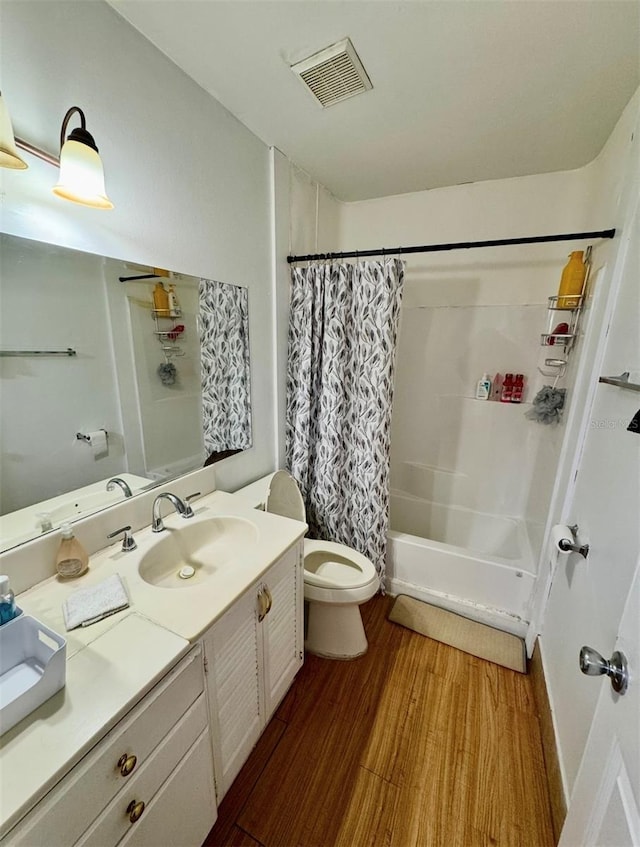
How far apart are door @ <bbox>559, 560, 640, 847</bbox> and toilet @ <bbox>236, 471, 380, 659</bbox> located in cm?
89

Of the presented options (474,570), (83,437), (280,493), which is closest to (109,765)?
(83,437)

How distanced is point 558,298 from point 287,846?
2.49m

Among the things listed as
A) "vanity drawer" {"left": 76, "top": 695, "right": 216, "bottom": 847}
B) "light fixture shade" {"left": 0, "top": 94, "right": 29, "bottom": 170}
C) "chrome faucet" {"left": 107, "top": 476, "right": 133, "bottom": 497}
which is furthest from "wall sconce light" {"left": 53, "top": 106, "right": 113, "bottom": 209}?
"vanity drawer" {"left": 76, "top": 695, "right": 216, "bottom": 847}

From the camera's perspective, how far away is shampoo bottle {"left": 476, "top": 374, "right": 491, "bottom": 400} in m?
2.22

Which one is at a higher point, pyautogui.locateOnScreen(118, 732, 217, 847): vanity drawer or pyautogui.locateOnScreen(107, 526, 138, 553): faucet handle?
pyautogui.locateOnScreen(107, 526, 138, 553): faucet handle

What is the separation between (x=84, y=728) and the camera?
0.58m

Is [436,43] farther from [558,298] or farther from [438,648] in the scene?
[438,648]

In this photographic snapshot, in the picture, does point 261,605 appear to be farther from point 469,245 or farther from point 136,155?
point 469,245

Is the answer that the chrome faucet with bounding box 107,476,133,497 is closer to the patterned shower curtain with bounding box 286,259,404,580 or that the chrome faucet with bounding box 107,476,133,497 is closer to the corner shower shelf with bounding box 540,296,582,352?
the patterned shower curtain with bounding box 286,259,404,580

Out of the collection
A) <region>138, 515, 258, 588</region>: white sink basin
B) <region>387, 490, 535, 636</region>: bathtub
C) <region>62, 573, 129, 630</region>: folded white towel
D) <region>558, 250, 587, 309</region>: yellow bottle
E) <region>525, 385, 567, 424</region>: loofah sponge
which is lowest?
<region>387, 490, 535, 636</region>: bathtub

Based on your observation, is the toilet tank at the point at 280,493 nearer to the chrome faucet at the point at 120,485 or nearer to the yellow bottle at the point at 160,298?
the chrome faucet at the point at 120,485

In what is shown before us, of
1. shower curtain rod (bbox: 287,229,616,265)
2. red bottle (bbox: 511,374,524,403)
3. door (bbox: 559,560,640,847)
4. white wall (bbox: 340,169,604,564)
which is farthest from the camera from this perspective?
red bottle (bbox: 511,374,524,403)

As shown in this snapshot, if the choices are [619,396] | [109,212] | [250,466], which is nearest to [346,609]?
[250,466]

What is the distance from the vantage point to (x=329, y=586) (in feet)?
4.91
